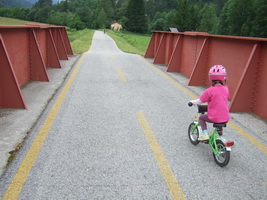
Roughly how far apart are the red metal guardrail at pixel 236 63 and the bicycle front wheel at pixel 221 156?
8.93 feet

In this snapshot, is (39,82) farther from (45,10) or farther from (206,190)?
(45,10)

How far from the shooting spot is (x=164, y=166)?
13.5ft

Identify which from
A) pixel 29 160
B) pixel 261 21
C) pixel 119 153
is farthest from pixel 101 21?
pixel 29 160

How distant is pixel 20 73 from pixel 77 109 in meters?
2.87

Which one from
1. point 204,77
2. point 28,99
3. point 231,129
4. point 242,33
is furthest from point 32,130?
point 242,33

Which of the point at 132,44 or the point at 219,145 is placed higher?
the point at 219,145

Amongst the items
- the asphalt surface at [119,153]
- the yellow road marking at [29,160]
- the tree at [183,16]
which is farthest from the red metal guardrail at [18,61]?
the tree at [183,16]

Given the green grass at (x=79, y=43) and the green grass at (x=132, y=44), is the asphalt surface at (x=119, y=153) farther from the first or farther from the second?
the green grass at (x=132, y=44)

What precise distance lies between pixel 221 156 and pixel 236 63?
426 cm

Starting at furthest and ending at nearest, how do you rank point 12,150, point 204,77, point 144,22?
point 144,22 < point 204,77 < point 12,150

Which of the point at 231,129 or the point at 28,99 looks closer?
the point at 231,129

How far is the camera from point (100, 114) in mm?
6496

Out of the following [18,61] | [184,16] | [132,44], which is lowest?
[184,16]

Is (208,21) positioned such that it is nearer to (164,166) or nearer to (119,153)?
(119,153)
